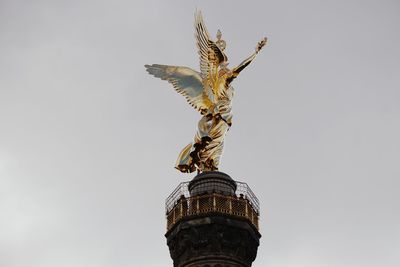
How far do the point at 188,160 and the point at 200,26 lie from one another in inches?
400

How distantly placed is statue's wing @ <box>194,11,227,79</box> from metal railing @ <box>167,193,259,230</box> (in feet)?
32.9

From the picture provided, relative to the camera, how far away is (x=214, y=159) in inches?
1822

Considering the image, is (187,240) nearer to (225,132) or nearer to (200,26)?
(225,132)

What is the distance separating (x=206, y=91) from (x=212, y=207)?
9629mm

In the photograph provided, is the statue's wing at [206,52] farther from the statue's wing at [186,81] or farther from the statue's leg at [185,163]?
the statue's leg at [185,163]

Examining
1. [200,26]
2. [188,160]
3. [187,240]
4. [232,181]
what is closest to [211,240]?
[187,240]

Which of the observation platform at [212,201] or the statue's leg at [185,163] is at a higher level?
the statue's leg at [185,163]

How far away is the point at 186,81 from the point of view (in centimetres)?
5125

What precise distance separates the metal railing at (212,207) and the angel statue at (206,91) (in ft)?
11.7

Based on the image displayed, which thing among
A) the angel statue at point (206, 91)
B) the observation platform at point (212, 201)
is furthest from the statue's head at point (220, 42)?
the observation platform at point (212, 201)

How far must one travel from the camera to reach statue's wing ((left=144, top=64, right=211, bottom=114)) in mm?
49188

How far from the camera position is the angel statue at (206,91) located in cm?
4678

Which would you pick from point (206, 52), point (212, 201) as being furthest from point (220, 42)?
point (212, 201)

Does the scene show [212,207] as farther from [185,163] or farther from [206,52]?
[206,52]
